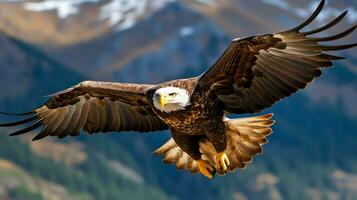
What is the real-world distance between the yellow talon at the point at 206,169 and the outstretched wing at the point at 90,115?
84 centimetres

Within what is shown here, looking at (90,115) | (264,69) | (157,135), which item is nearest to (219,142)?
(264,69)

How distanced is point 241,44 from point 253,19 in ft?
603

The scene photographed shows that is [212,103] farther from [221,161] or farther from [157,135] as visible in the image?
[157,135]

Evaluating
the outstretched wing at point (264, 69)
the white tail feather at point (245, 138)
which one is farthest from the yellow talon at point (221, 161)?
the outstretched wing at point (264, 69)

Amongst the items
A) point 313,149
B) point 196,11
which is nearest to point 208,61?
point 196,11

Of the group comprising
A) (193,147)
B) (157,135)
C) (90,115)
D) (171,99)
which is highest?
(157,135)

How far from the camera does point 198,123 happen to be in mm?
12328

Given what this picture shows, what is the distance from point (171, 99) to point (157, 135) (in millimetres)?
157178

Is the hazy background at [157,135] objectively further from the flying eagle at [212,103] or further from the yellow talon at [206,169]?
the yellow talon at [206,169]

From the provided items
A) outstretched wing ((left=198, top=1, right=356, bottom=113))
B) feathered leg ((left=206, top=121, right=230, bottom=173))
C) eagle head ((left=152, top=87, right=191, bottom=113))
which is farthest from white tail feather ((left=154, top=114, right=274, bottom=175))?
eagle head ((left=152, top=87, right=191, bottom=113))

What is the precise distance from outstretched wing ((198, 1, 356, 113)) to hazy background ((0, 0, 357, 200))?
128812mm

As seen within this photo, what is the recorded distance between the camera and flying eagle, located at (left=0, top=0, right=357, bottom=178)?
39.1 ft

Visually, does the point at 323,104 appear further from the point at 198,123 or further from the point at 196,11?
the point at 198,123

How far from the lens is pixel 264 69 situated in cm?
1241
